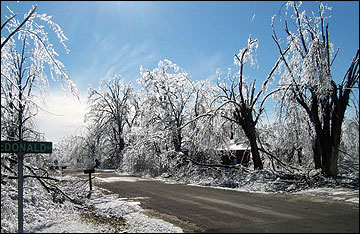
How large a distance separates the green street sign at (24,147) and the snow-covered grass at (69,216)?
5.88ft

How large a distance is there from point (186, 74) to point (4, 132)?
19.9 metres

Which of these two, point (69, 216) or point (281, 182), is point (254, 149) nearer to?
point (281, 182)

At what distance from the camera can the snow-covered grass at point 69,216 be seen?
6906 millimetres

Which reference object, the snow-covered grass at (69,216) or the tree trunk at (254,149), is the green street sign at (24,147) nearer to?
the snow-covered grass at (69,216)

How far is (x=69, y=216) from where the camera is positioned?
8.52 metres

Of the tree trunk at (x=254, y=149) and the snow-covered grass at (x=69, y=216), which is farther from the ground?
the tree trunk at (x=254, y=149)

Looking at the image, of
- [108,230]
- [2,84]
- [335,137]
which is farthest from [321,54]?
[2,84]

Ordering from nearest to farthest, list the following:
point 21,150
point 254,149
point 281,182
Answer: point 21,150, point 281,182, point 254,149

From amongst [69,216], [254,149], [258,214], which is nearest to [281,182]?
[254,149]

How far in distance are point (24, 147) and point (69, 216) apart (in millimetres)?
3041

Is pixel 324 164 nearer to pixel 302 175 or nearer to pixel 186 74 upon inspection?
pixel 302 175

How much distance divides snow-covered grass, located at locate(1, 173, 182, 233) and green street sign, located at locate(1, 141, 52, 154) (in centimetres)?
179

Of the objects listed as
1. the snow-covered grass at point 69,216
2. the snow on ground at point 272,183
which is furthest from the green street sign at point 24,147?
the snow on ground at point 272,183

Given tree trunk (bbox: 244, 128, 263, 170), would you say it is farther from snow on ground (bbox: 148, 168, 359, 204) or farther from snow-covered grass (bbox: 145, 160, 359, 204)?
snow on ground (bbox: 148, 168, 359, 204)
